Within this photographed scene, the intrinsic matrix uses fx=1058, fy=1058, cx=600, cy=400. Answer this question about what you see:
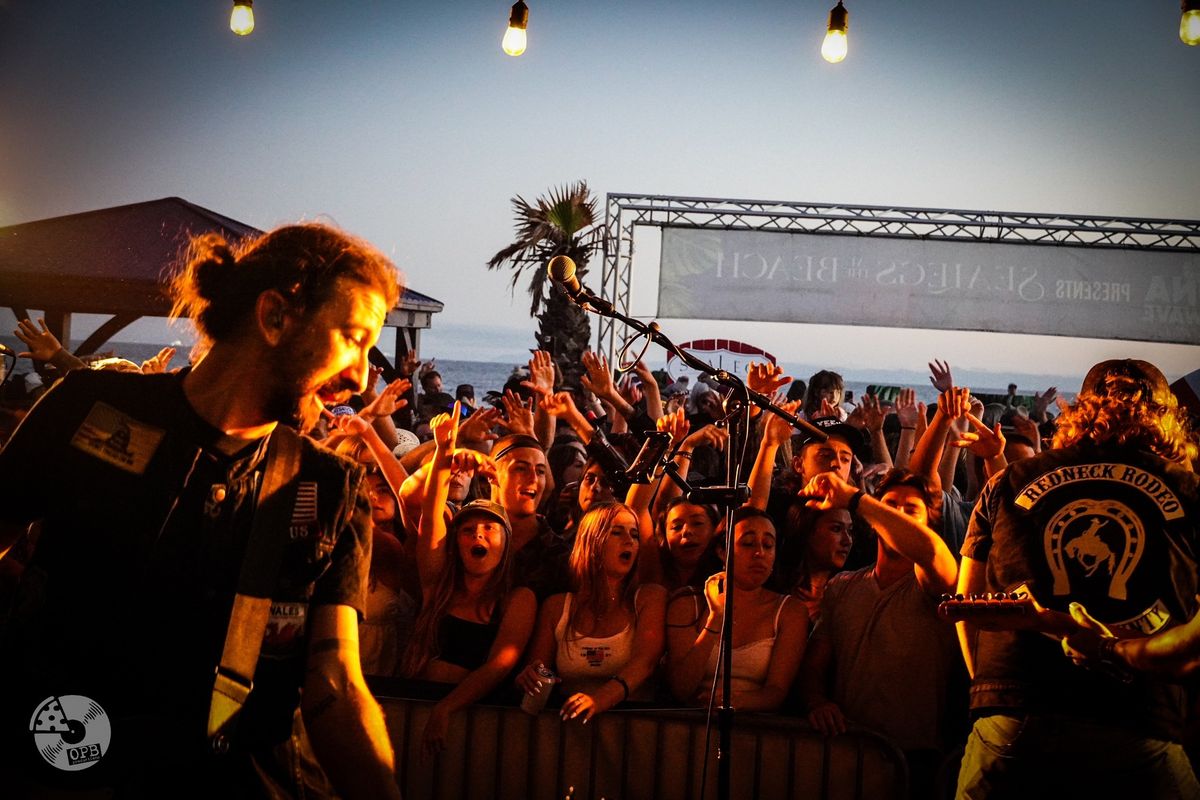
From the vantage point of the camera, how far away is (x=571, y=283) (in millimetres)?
3041

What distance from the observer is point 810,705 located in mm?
3928

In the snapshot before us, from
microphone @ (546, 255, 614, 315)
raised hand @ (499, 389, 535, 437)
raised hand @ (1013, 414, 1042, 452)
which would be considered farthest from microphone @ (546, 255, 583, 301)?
raised hand @ (1013, 414, 1042, 452)

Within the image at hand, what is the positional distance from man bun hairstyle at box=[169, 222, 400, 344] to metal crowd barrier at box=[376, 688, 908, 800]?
2.41m

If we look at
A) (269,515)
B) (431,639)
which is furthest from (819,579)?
(269,515)

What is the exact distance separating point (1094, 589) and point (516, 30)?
481 centimetres

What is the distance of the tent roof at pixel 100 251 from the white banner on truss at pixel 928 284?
19.7 ft

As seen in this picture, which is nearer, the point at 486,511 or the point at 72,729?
the point at 72,729

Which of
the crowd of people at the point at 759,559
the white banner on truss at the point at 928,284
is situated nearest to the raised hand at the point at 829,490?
the crowd of people at the point at 759,559

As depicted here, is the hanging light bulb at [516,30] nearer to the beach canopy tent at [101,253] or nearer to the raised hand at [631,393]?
the raised hand at [631,393]

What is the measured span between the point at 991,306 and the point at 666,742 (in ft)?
34.6

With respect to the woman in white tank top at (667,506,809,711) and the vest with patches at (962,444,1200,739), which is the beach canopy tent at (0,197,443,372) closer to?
the woman in white tank top at (667,506,809,711)

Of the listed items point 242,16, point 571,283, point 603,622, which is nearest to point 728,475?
point 571,283

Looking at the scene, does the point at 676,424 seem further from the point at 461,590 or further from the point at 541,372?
the point at 541,372

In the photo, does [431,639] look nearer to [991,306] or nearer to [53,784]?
[53,784]
